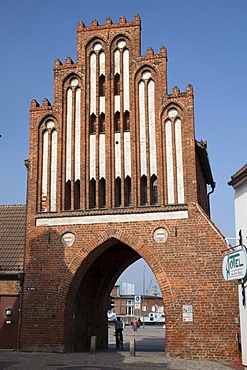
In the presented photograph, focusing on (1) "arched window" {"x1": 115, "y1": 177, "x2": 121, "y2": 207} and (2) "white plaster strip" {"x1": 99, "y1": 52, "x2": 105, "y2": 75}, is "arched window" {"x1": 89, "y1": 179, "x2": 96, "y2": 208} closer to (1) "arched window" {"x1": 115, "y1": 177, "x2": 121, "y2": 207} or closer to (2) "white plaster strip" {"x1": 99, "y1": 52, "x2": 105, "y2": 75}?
(1) "arched window" {"x1": 115, "y1": 177, "x2": 121, "y2": 207}

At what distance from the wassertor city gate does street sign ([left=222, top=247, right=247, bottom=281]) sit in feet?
12.0

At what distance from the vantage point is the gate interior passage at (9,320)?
803 inches

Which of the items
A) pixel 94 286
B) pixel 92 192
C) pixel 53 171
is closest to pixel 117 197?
pixel 92 192

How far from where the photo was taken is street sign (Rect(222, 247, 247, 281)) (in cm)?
1378

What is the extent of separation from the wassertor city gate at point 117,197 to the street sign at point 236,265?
3668mm

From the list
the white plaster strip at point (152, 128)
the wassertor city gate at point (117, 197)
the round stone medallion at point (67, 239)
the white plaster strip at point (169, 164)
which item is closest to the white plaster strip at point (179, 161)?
the wassertor city gate at point (117, 197)

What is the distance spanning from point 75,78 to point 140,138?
4.12m

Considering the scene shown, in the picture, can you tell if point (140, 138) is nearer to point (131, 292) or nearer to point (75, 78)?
point (75, 78)

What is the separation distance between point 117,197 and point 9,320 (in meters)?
6.56

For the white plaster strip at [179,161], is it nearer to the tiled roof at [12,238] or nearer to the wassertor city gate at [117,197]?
the wassertor city gate at [117,197]

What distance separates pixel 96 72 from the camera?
2217cm

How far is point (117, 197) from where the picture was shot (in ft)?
68.2

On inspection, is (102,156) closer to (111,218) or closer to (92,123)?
(92,123)

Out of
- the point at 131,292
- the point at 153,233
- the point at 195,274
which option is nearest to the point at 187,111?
the point at 153,233
